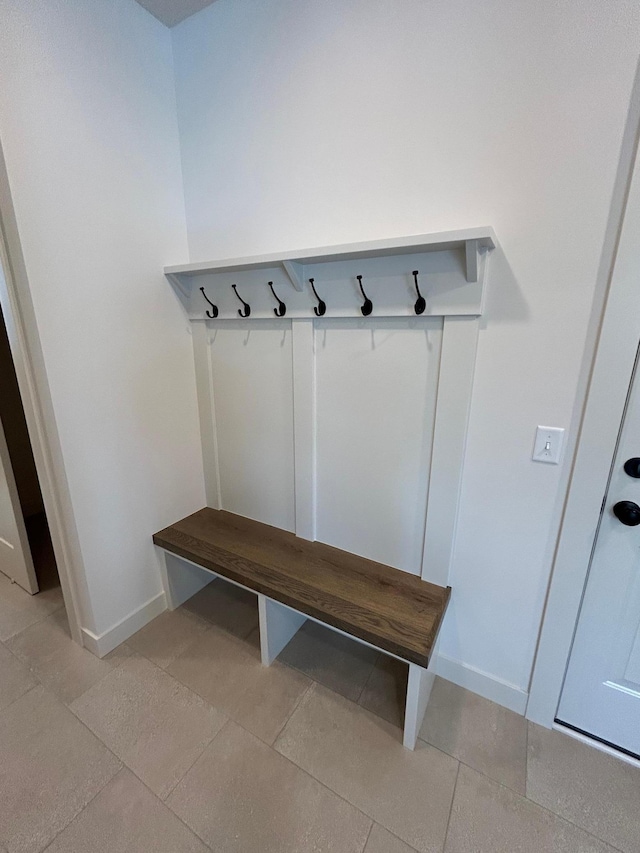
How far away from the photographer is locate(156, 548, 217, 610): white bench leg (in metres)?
1.87

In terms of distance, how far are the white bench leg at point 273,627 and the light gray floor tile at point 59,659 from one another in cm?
67

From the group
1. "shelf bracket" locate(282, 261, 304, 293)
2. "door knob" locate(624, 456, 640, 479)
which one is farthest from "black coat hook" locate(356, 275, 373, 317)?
"door knob" locate(624, 456, 640, 479)

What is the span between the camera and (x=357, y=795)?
1173mm

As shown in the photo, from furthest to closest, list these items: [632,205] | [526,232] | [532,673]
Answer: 1. [532,673]
2. [526,232]
3. [632,205]

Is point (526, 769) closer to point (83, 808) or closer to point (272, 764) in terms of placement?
point (272, 764)

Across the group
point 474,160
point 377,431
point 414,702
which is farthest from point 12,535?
point 474,160

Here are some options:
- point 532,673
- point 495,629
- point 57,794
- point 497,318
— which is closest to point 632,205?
point 497,318

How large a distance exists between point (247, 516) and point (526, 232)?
1686mm

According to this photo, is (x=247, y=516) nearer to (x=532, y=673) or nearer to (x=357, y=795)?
(x=357, y=795)

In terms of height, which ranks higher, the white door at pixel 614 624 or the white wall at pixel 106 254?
the white wall at pixel 106 254

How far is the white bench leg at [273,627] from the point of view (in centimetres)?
154

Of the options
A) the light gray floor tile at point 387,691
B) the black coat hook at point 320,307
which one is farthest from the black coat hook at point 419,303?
the light gray floor tile at point 387,691

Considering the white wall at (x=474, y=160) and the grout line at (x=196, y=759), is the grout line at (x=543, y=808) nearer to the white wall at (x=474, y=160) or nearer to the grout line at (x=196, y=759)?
the white wall at (x=474, y=160)

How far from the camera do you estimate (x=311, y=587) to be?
56.9 inches
